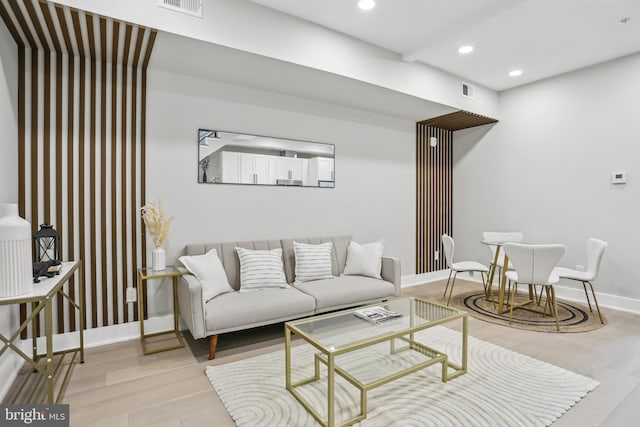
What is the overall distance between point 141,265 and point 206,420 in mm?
1759

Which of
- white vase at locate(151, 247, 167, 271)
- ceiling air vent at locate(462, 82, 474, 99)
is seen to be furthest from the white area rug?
ceiling air vent at locate(462, 82, 474, 99)

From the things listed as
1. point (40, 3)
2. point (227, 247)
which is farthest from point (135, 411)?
point (40, 3)

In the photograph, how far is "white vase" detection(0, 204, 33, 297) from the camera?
1745mm

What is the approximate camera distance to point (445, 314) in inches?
98.8

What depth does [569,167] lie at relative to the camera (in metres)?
4.38

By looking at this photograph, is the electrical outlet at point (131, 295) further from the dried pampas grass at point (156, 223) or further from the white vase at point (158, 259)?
the dried pampas grass at point (156, 223)

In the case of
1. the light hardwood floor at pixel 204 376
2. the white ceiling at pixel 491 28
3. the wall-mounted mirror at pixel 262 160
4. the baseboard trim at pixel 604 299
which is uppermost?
the white ceiling at pixel 491 28

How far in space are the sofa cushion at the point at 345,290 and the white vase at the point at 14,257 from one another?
6.83 ft

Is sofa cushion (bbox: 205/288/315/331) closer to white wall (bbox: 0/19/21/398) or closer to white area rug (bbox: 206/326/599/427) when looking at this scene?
white area rug (bbox: 206/326/599/427)

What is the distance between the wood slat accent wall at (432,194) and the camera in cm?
534

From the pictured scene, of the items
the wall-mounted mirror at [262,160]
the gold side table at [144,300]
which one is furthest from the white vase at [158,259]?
the wall-mounted mirror at [262,160]

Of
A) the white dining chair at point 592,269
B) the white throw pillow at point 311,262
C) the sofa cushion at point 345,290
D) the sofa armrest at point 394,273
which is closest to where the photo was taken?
the sofa cushion at point 345,290

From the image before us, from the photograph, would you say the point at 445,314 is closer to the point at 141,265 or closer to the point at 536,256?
the point at 536,256

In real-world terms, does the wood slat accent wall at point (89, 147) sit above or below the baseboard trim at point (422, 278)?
above
